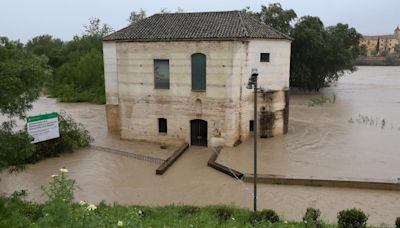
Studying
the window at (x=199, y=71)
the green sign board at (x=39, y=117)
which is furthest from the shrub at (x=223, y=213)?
the green sign board at (x=39, y=117)

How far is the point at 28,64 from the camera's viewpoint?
10.4 meters

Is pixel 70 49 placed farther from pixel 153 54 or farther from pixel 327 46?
pixel 153 54

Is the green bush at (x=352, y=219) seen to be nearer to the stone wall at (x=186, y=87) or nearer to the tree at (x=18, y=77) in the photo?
the tree at (x=18, y=77)

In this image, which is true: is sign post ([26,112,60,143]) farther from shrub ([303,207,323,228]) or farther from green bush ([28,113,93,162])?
shrub ([303,207,323,228])

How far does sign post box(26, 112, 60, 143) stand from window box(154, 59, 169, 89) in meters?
6.30

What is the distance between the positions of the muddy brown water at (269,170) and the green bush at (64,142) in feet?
1.71

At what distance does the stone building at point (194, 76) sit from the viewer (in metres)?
23.2

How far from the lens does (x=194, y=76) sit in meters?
23.8

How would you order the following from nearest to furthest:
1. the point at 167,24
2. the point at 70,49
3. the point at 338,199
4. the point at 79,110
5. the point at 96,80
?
the point at 338,199, the point at 167,24, the point at 79,110, the point at 96,80, the point at 70,49

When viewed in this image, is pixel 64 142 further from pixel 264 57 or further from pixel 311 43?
pixel 311 43

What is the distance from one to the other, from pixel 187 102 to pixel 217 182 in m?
7.03

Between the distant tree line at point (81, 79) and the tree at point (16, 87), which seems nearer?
the tree at point (16, 87)

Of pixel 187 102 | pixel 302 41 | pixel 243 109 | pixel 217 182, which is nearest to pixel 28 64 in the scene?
pixel 217 182

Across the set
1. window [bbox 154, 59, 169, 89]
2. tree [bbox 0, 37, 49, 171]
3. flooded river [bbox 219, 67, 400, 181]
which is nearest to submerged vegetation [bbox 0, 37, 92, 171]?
tree [bbox 0, 37, 49, 171]
